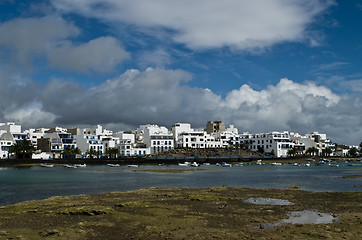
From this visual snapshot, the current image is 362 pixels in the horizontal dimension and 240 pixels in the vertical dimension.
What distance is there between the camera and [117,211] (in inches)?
1164

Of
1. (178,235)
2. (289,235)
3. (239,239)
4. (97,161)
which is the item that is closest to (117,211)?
(178,235)

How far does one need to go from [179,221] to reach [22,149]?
167484mm

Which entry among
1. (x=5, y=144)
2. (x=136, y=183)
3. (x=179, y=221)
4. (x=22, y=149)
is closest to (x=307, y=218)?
(x=179, y=221)

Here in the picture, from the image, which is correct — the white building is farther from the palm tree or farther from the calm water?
the calm water

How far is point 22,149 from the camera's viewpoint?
17538cm

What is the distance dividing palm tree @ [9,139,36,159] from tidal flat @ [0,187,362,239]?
503ft

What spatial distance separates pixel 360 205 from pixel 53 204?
1097 inches

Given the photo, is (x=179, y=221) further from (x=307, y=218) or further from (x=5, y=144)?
(x=5, y=144)

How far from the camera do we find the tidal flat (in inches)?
862

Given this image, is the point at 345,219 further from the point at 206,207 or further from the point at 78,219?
the point at 78,219

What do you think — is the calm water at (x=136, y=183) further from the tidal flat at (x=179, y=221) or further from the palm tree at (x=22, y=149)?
the palm tree at (x=22, y=149)

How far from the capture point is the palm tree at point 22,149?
572 ft

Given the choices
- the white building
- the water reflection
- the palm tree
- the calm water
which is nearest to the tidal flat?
the water reflection

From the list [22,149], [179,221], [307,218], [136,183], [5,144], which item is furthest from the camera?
[5,144]
